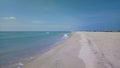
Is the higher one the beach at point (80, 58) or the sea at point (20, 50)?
the beach at point (80, 58)

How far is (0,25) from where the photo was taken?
3207 mm

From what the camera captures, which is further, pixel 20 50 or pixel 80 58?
pixel 20 50

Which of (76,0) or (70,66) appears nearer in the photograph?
(70,66)

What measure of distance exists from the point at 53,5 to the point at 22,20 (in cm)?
94

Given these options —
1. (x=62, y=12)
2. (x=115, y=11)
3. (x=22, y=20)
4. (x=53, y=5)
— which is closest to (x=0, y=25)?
(x=22, y=20)

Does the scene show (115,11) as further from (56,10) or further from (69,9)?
(56,10)

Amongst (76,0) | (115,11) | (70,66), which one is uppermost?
(76,0)

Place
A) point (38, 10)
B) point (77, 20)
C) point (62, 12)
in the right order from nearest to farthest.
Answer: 1. point (38, 10)
2. point (62, 12)
3. point (77, 20)

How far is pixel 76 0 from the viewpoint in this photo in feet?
14.6

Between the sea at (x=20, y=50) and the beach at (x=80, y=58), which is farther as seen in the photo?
the sea at (x=20, y=50)

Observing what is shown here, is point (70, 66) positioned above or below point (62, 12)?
below

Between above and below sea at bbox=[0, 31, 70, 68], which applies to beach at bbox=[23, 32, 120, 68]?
above

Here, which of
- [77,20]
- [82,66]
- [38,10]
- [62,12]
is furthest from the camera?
[77,20]

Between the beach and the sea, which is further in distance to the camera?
the sea
